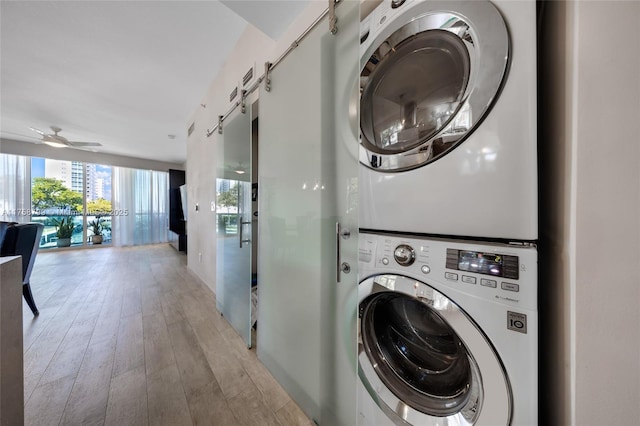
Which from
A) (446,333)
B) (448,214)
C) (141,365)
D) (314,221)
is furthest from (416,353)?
(141,365)

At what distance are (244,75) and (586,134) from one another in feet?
7.33

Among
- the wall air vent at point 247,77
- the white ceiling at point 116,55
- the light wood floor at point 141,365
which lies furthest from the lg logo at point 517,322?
the wall air vent at point 247,77

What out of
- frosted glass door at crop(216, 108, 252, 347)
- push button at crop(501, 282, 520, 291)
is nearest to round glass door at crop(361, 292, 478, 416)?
push button at crop(501, 282, 520, 291)

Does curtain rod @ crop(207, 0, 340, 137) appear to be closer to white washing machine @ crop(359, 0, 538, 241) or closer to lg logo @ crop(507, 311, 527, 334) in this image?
white washing machine @ crop(359, 0, 538, 241)

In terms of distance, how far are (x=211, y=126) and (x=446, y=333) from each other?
10.4ft

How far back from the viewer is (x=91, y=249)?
223 inches

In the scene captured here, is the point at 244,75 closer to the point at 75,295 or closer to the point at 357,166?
the point at 357,166

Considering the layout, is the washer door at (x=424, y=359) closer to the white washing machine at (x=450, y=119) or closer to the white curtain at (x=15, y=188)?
the white washing machine at (x=450, y=119)

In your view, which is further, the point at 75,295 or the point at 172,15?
the point at 75,295

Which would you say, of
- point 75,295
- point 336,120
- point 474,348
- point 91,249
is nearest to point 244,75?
point 336,120

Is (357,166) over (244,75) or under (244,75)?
under

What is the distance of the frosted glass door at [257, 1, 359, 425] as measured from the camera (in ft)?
3.18

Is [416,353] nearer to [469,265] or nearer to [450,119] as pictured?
[469,265]

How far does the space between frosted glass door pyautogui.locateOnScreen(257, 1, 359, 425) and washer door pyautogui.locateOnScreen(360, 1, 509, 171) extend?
0.11 m
